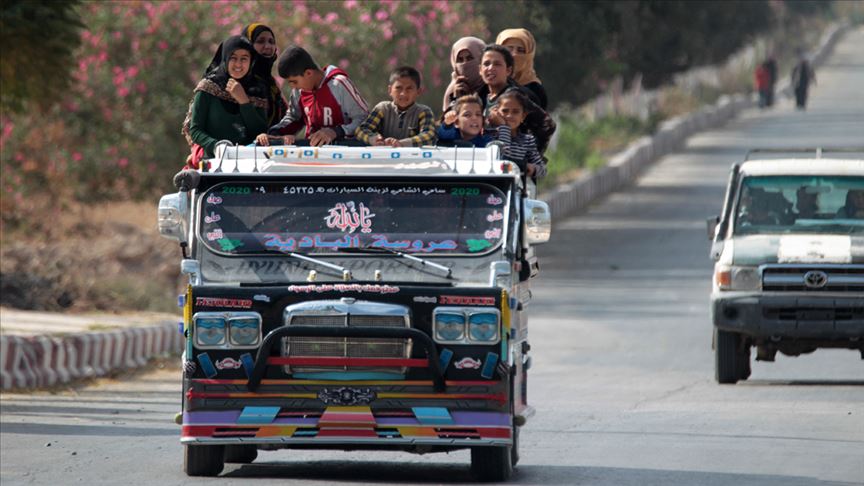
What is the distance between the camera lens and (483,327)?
10.7 meters

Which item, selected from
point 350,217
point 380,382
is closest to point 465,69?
point 350,217

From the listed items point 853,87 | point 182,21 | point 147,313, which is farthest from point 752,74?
point 147,313

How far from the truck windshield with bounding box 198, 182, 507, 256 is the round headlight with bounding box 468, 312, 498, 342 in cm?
49

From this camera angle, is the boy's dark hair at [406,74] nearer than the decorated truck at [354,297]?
No

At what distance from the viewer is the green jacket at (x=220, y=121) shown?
1222 centimetres

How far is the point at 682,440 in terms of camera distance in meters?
13.7

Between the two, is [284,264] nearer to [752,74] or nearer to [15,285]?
[15,285]

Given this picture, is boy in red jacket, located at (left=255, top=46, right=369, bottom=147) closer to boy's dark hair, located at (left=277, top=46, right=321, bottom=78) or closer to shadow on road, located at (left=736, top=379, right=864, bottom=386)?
boy's dark hair, located at (left=277, top=46, right=321, bottom=78)

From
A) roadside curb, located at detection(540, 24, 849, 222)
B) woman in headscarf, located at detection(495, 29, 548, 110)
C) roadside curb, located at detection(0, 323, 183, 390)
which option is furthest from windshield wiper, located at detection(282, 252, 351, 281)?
roadside curb, located at detection(540, 24, 849, 222)

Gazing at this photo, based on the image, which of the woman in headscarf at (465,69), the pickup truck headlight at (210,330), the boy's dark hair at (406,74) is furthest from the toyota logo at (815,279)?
the pickup truck headlight at (210,330)

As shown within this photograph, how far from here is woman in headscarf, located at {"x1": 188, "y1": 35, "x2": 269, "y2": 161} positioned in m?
12.2

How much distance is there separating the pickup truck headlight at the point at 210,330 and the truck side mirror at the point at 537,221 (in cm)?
186

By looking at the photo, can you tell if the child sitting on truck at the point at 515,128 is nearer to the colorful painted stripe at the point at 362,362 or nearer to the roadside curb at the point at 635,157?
the colorful painted stripe at the point at 362,362

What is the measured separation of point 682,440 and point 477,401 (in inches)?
129
